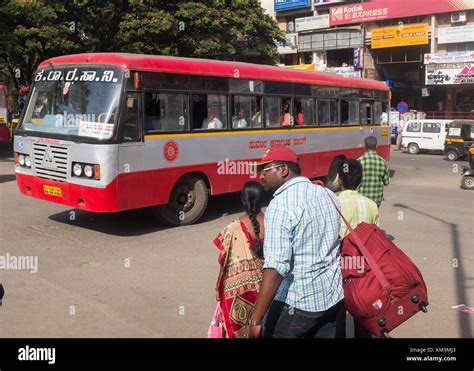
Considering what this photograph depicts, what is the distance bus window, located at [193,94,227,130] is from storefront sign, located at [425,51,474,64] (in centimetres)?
2640

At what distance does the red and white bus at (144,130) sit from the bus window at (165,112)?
0.05 ft

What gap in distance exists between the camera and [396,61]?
3731cm

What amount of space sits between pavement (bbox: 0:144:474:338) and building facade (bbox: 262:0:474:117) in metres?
22.6

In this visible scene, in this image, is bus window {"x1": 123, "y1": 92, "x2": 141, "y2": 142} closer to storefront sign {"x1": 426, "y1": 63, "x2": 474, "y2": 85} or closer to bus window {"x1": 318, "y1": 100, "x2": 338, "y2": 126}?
bus window {"x1": 318, "y1": 100, "x2": 338, "y2": 126}

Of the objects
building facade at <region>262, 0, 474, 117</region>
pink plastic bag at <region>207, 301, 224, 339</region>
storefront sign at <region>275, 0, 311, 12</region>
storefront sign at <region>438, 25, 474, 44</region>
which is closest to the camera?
pink plastic bag at <region>207, 301, 224, 339</region>

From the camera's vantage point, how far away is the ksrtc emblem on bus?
30.0ft

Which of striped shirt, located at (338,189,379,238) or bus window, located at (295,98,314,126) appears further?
bus window, located at (295,98,314,126)

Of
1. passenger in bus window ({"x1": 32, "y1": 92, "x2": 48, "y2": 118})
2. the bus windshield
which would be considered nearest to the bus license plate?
the bus windshield

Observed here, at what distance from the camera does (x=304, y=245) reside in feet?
10.1

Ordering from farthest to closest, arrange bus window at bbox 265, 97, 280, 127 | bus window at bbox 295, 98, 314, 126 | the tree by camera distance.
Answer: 1. the tree
2. bus window at bbox 295, 98, 314, 126
3. bus window at bbox 265, 97, 280, 127

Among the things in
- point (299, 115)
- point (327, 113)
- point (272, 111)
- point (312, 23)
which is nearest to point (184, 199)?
point (272, 111)

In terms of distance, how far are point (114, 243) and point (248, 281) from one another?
16.5ft
